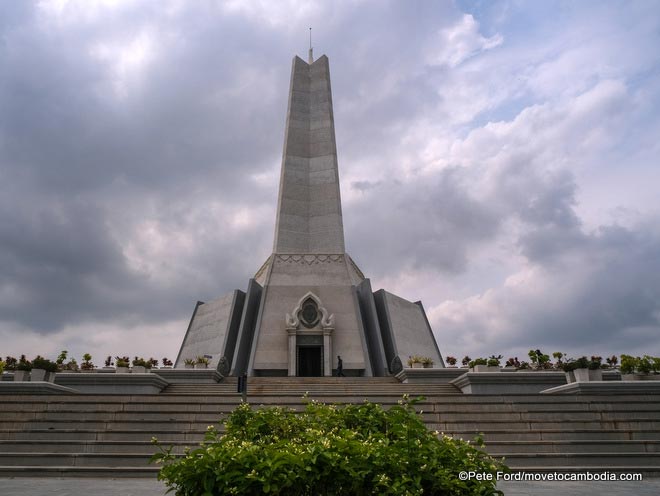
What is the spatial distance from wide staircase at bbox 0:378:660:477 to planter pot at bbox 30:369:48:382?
1.62 meters

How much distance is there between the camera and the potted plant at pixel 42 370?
13.1 metres

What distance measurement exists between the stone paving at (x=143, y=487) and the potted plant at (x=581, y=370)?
4.67 metres

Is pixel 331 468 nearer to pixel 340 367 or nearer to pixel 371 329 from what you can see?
pixel 340 367

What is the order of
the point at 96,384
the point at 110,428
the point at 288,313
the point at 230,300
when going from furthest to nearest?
the point at 230,300, the point at 288,313, the point at 96,384, the point at 110,428

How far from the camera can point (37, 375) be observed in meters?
13.1

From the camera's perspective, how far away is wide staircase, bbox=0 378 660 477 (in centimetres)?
894

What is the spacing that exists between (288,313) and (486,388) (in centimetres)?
1090

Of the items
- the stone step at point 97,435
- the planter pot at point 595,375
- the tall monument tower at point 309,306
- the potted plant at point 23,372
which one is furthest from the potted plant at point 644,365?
the potted plant at point 23,372

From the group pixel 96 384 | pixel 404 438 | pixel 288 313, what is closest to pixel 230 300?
pixel 288 313

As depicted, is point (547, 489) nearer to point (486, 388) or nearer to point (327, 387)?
point (486, 388)

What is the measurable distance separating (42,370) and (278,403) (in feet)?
22.0

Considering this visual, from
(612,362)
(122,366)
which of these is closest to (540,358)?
(612,362)

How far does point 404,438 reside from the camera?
345cm

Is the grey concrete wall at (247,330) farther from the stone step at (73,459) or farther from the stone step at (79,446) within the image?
the stone step at (73,459)
